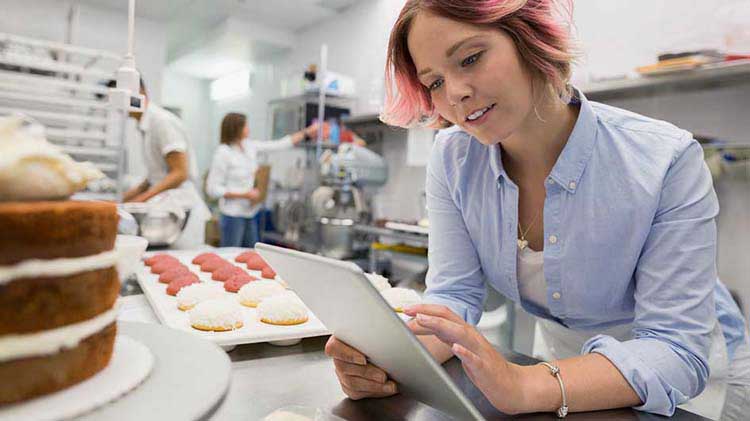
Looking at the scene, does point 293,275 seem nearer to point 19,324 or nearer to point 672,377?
point 19,324

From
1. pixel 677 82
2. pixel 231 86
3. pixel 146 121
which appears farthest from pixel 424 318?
pixel 231 86

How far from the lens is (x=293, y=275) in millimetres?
703

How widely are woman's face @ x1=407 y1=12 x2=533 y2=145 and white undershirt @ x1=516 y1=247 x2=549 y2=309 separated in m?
0.27

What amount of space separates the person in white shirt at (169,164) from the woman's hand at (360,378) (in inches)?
73.5

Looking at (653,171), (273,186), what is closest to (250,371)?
(653,171)

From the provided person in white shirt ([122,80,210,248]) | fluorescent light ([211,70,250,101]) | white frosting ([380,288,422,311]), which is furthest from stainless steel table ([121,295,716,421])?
fluorescent light ([211,70,250,101])

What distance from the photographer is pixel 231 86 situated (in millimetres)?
8430

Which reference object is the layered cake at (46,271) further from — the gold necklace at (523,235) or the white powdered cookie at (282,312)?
the gold necklace at (523,235)

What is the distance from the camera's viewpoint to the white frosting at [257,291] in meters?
1.26

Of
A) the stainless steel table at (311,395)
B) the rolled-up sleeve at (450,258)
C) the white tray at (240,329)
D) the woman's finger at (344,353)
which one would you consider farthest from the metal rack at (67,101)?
the woman's finger at (344,353)

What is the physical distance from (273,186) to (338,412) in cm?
606

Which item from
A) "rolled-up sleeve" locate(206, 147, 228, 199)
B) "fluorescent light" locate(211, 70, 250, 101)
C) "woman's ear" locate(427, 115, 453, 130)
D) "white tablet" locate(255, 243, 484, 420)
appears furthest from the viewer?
"fluorescent light" locate(211, 70, 250, 101)

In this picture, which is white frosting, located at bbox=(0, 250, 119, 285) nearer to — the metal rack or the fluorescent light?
the metal rack

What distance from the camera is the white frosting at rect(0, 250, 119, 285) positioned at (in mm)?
428
